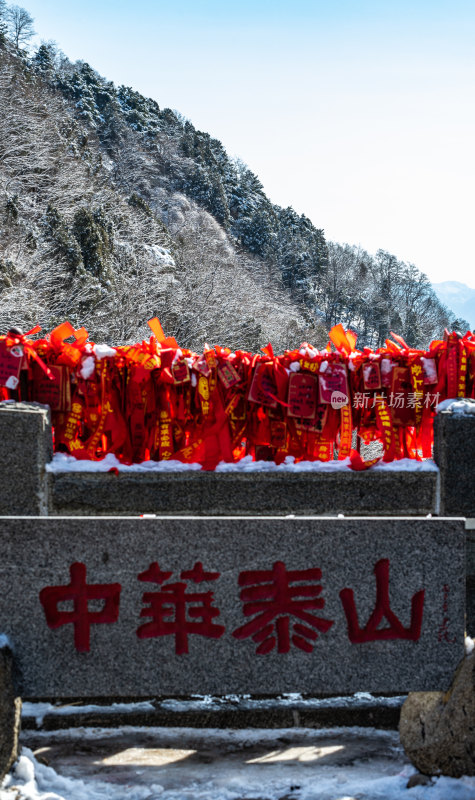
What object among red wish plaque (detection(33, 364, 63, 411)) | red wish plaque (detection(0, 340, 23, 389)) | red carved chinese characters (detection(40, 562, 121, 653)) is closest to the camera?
red carved chinese characters (detection(40, 562, 121, 653))

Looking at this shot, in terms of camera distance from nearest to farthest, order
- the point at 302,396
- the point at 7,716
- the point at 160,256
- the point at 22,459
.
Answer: the point at 7,716 → the point at 22,459 → the point at 302,396 → the point at 160,256

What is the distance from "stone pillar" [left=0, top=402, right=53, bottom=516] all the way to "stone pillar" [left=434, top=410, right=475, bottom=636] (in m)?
2.66

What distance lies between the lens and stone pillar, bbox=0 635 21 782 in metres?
2.98

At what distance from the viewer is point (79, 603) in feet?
10.6

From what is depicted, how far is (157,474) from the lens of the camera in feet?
15.5

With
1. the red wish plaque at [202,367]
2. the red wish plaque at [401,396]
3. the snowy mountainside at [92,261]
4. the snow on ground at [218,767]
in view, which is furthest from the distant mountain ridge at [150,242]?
the snow on ground at [218,767]

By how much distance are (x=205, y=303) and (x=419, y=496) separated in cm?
2321

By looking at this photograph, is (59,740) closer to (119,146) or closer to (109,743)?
(109,743)

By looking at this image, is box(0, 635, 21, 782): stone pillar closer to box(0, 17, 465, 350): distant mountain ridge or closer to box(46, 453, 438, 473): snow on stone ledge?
box(46, 453, 438, 473): snow on stone ledge

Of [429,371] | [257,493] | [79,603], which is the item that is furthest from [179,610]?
[429,371]

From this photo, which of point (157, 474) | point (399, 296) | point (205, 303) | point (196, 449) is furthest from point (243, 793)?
point (399, 296)

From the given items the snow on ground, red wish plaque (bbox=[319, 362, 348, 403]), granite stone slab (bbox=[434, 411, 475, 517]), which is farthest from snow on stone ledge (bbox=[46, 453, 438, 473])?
the snow on ground

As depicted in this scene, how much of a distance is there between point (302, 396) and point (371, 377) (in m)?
0.53

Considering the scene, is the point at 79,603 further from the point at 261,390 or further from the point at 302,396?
the point at 302,396
